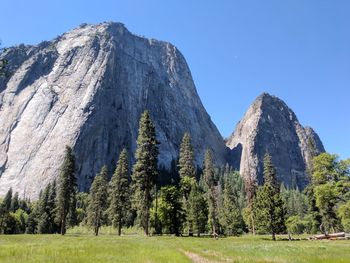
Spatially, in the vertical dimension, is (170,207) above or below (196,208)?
below

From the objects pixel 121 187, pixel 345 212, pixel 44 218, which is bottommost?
pixel 345 212

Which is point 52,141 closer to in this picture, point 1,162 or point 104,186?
point 1,162

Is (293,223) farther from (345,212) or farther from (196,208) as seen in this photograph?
(345,212)

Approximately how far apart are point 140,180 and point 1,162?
534ft

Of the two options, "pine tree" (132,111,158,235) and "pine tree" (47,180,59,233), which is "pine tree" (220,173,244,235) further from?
"pine tree" (47,180,59,233)

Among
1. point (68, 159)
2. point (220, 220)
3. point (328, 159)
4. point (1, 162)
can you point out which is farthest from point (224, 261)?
point (1, 162)

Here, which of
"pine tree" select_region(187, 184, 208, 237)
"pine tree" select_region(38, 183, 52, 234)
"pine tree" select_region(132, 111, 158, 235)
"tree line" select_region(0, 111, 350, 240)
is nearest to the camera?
"tree line" select_region(0, 111, 350, 240)

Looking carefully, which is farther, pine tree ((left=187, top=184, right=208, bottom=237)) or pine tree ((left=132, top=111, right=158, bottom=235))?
pine tree ((left=187, top=184, right=208, bottom=237))

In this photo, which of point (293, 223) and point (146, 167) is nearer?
point (146, 167)

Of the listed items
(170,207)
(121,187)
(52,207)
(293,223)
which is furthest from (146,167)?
(52,207)

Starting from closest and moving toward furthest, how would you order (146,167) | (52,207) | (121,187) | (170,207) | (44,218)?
(146,167), (170,207), (121,187), (44,218), (52,207)

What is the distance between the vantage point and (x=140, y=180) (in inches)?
2041

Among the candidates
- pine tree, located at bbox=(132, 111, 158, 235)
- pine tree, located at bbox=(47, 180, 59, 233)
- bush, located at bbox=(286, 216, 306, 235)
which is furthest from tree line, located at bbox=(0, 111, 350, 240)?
bush, located at bbox=(286, 216, 306, 235)

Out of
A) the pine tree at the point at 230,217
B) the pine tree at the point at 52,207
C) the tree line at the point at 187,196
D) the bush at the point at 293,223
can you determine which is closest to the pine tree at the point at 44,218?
the tree line at the point at 187,196
